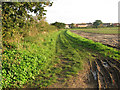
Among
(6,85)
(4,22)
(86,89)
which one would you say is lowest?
(86,89)

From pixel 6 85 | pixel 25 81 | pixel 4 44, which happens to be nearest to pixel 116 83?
pixel 25 81

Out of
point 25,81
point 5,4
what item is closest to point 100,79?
point 25,81

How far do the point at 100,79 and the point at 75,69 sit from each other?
5.73ft

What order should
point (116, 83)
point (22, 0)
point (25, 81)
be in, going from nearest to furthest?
point (22, 0) < point (116, 83) < point (25, 81)

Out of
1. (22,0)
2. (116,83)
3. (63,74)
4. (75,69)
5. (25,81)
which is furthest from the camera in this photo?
(75,69)

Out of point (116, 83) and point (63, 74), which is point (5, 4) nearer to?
point (63, 74)

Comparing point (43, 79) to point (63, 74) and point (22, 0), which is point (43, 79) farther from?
point (22, 0)

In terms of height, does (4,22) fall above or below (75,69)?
above

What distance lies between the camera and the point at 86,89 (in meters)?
4.78

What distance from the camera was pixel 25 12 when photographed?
5613 mm

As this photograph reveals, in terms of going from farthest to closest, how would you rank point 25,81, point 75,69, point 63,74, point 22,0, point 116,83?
point 75,69 < point 63,74 < point 25,81 < point 116,83 < point 22,0

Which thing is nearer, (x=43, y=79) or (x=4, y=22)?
(x=4, y=22)

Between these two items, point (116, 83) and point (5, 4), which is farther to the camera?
point (116, 83)

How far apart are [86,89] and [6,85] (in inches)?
134
